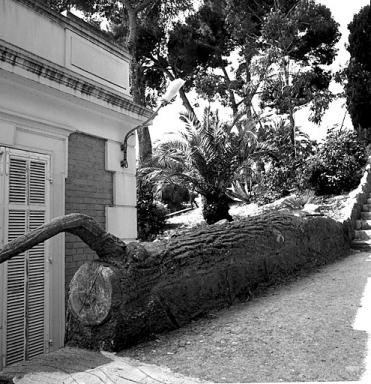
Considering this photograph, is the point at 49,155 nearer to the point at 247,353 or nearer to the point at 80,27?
the point at 80,27

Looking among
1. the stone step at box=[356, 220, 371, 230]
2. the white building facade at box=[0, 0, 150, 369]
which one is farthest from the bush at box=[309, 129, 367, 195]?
the white building facade at box=[0, 0, 150, 369]

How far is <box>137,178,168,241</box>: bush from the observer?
44.0 feet

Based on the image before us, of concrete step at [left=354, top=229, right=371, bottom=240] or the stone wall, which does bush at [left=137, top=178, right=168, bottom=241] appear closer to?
the stone wall

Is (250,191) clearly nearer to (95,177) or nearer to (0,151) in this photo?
(95,177)

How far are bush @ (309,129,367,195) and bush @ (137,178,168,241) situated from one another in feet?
17.2

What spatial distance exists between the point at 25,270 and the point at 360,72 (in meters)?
15.3

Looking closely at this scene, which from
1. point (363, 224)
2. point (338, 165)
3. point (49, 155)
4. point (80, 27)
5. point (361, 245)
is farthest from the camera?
point (338, 165)

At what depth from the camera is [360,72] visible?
50.9 feet

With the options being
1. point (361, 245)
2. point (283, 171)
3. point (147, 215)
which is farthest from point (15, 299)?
point (283, 171)

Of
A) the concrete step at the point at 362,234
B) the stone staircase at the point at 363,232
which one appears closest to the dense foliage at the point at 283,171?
the stone staircase at the point at 363,232

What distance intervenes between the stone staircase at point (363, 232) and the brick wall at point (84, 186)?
4983 mm

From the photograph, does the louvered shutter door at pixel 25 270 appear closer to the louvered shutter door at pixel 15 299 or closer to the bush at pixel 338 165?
the louvered shutter door at pixel 15 299

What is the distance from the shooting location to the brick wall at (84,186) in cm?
487

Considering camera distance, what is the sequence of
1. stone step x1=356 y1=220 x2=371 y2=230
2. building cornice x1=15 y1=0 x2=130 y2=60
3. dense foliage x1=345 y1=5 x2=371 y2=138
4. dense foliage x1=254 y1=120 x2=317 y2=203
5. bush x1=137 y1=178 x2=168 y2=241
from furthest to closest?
dense foliage x1=345 y1=5 x2=371 y2=138, bush x1=137 y1=178 x2=168 y2=241, dense foliage x1=254 y1=120 x2=317 y2=203, stone step x1=356 y1=220 x2=371 y2=230, building cornice x1=15 y1=0 x2=130 y2=60
